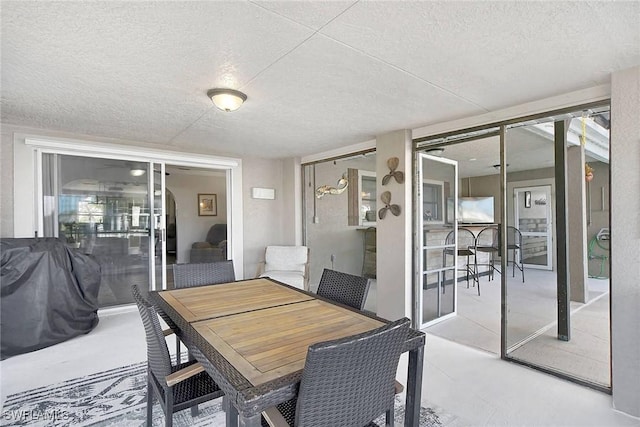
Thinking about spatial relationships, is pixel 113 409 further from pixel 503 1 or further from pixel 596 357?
pixel 596 357

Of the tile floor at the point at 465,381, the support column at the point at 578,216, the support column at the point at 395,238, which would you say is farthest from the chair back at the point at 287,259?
the support column at the point at 578,216

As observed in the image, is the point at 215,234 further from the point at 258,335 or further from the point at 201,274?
the point at 258,335

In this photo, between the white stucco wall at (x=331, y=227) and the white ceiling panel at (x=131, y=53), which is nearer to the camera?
the white ceiling panel at (x=131, y=53)

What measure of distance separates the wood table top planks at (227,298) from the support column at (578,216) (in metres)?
3.85

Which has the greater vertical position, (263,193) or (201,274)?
(263,193)

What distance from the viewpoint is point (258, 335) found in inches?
56.5

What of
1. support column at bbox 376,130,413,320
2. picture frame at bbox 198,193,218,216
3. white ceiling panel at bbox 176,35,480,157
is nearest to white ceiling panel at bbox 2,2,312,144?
white ceiling panel at bbox 176,35,480,157

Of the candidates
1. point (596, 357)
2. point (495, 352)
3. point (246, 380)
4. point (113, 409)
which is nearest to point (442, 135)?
point (495, 352)

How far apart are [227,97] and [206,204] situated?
5783 millimetres

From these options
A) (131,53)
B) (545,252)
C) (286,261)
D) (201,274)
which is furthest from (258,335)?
(545,252)

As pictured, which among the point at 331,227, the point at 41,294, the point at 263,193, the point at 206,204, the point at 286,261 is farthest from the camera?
the point at 206,204

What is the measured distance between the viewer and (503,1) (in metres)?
1.39

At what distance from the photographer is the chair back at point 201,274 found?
2.57 m

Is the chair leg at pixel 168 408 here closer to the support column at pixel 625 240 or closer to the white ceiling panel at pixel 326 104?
the white ceiling panel at pixel 326 104
